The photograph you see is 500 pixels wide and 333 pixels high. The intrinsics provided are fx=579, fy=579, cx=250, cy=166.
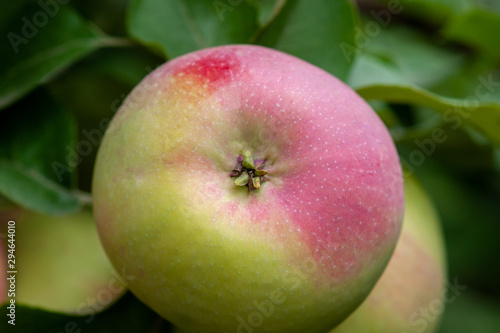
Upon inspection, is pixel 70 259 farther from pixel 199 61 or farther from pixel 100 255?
pixel 199 61

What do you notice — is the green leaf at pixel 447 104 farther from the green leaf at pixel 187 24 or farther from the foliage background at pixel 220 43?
the green leaf at pixel 187 24

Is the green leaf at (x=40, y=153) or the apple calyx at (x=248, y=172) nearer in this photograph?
the apple calyx at (x=248, y=172)

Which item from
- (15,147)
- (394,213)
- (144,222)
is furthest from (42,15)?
(394,213)

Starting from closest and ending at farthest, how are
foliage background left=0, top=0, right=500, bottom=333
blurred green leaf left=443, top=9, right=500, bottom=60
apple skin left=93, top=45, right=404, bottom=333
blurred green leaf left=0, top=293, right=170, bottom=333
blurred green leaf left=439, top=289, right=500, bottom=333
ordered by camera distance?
apple skin left=93, top=45, right=404, bottom=333 < blurred green leaf left=0, top=293, right=170, bottom=333 < foliage background left=0, top=0, right=500, bottom=333 < blurred green leaf left=443, top=9, right=500, bottom=60 < blurred green leaf left=439, top=289, right=500, bottom=333

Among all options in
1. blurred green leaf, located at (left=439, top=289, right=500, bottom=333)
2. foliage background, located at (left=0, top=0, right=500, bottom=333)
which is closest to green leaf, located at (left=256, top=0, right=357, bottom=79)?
foliage background, located at (left=0, top=0, right=500, bottom=333)

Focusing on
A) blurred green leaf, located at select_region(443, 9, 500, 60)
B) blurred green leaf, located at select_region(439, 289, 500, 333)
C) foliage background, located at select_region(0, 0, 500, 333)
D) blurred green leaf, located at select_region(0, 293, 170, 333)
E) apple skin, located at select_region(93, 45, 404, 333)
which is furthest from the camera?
blurred green leaf, located at select_region(439, 289, 500, 333)


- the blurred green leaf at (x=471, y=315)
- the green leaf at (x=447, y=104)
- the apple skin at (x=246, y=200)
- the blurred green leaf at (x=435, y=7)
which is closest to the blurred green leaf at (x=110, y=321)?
the apple skin at (x=246, y=200)

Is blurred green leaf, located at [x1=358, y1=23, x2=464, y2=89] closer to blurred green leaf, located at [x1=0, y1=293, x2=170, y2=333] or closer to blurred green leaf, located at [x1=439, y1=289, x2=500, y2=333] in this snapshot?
blurred green leaf, located at [x1=439, y1=289, x2=500, y2=333]

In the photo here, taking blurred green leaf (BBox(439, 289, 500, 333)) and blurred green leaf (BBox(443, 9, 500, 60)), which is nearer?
blurred green leaf (BBox(443, 9, 500, 60))
